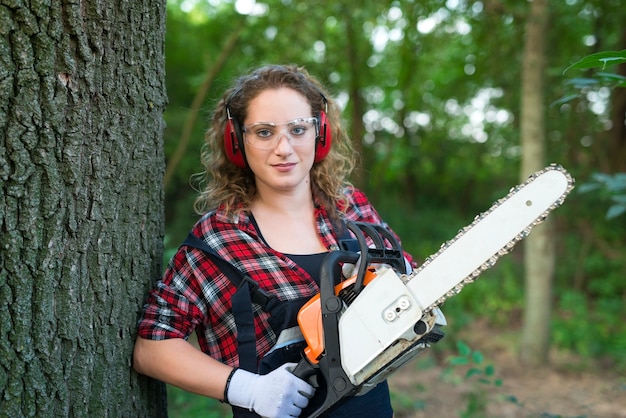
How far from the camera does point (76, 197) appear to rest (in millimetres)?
1496

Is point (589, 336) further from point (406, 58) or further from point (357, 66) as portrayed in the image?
point (357, 66)

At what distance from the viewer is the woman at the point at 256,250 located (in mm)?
1596

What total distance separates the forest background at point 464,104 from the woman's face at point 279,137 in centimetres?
221

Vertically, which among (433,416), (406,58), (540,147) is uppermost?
(406,58)

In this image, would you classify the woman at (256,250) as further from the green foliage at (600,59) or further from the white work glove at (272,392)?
the green foliage at (600,59)

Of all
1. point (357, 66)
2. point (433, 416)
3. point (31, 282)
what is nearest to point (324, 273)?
point (31, 282)

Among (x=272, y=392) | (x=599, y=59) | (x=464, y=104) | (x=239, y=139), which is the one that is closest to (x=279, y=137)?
(x=239, y=139)

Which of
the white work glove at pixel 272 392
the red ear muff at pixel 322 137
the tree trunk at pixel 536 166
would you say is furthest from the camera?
the tree trunk at pixel 536 166

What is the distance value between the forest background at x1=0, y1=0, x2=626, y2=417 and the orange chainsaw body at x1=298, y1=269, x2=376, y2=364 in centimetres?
51

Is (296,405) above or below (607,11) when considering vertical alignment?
below

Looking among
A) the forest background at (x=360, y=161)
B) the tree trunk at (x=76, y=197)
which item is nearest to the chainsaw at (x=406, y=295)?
the forest background at (x=360, y=161)

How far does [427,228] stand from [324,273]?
8.34m

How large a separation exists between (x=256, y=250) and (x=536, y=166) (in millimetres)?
3665

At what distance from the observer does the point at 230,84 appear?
199cm
